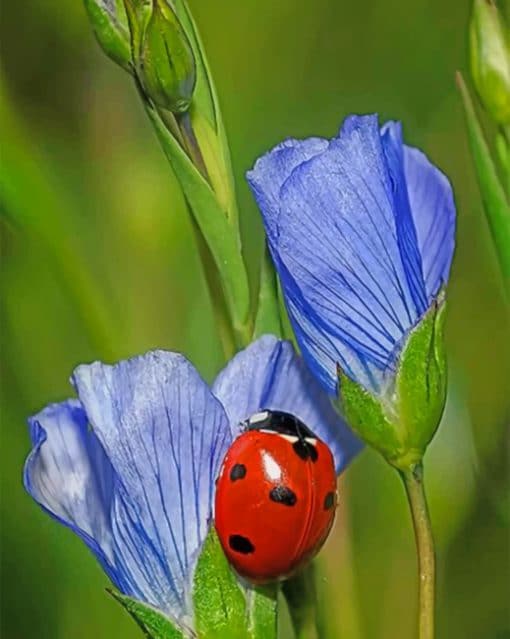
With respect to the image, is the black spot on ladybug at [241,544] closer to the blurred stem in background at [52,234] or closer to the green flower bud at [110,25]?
the green flower bud at [110,25]

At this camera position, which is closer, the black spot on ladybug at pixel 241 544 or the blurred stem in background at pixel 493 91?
the black spot on ladybug at pixel 241 544

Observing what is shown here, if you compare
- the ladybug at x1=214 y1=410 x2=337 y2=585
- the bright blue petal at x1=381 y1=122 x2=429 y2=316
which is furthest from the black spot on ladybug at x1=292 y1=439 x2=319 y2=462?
the bright blue petal at x1=381 y1=122 x2=429 y2=316

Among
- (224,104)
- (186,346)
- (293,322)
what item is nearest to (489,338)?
(186,346)

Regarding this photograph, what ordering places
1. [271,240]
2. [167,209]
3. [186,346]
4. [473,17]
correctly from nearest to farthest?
[271,240]
[473,17]
[186,346]
[167,209]

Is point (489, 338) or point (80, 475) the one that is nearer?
point (80, 475)

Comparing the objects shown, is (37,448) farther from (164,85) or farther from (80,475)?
(164,85)

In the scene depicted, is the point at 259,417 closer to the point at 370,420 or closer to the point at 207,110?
the point at 370,420

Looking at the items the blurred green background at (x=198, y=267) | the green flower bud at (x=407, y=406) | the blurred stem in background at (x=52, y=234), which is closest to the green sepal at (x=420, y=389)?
the green flower bud at (x=407, y=406)
